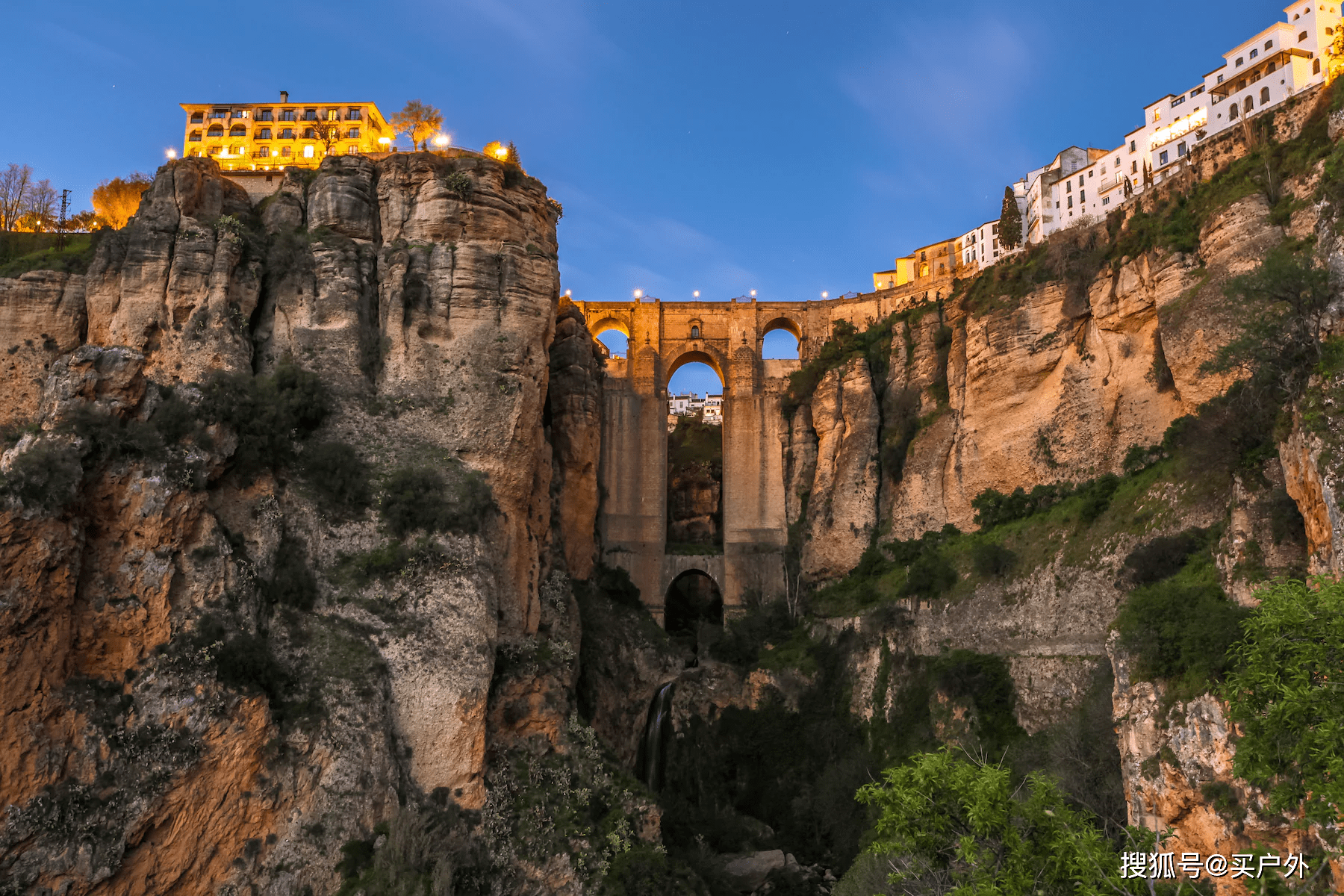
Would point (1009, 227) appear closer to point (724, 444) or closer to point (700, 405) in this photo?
point (724, 444)

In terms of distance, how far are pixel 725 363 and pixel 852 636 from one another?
17.7 metres

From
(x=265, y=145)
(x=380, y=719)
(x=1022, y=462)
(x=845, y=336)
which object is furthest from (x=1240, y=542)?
(x=265, y=145)

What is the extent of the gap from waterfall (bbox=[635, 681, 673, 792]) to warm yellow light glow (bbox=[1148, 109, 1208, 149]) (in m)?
37.6

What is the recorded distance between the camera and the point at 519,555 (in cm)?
2641

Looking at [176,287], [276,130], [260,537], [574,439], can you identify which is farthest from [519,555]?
[276,130]

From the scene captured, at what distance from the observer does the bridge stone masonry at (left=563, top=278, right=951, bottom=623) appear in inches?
1719

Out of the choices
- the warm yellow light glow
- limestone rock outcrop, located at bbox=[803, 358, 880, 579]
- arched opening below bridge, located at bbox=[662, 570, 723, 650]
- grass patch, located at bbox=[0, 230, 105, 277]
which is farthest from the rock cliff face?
the warm yellow light glow

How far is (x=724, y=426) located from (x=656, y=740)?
1665cm

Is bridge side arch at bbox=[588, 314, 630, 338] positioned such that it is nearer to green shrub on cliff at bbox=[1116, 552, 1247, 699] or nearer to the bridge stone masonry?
the bridge stone masonry

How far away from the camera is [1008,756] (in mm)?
23953

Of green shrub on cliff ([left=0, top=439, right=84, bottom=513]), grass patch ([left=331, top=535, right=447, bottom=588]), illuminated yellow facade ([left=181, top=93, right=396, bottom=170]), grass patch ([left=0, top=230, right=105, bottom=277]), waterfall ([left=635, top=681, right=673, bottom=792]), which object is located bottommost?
waterfall ([left=635, top=681, right=673, bottom=792])

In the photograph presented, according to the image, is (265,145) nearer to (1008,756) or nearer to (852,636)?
(852,636)

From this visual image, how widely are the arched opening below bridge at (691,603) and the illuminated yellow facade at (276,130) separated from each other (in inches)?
1026

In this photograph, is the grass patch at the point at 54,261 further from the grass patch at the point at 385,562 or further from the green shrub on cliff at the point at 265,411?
the grass patch at the point at 385,562
